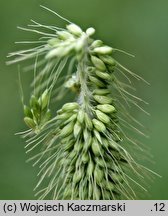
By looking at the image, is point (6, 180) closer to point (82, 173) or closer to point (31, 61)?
point (31, 61)

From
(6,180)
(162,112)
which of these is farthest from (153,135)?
(6,180)

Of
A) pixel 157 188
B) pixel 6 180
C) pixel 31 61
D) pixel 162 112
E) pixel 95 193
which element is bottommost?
pixel 95 193

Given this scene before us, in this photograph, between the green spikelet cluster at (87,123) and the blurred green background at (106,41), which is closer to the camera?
the green spikelet cluster at (87,123)

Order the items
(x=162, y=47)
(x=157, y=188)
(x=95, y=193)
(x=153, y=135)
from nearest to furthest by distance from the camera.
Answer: (x=95, y=193), (x=157, y=188), (x=153, y=135), (x=162, y=47)

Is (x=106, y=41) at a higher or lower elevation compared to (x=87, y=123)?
higher

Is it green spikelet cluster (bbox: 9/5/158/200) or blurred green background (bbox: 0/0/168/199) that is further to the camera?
blurred green background (bbox: 0/0/168/199)

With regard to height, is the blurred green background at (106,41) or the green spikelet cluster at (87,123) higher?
the blurred green background at (106,41)

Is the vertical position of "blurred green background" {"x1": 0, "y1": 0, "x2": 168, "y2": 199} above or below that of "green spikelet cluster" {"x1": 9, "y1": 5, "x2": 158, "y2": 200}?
above

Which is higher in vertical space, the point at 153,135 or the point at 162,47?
the point at 162,47
